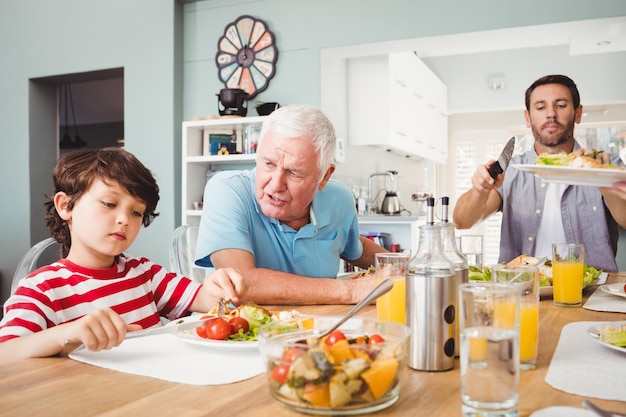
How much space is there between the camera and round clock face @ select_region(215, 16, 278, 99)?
4230 millimetres

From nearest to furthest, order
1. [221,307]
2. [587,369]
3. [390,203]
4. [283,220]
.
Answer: [587,369], [221,307], [283,220], [390,203]

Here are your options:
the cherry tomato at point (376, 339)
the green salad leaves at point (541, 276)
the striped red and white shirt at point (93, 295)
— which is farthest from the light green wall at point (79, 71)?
the cherry tomato at point (376, 339)

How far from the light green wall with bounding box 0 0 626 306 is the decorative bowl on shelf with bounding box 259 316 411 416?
11.3 ft

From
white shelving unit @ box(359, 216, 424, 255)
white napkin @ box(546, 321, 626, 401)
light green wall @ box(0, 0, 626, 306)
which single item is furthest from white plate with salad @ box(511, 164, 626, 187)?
white shelving unit @ box(359, 216, 424, 255)

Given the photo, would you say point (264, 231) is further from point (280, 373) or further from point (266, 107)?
point (266, 107)

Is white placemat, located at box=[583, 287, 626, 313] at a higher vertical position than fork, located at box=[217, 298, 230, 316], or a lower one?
lower

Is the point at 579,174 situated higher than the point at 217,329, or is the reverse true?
the point at 579,174

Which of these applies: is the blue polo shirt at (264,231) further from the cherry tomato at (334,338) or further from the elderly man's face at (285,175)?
the cherry tomato at (334,338)

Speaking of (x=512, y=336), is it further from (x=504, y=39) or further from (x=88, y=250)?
(x=504, y=39)

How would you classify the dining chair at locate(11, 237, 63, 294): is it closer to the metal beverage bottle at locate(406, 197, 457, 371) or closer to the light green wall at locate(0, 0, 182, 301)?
the metal beverage bottle at locate(406, 197, 457, 371)

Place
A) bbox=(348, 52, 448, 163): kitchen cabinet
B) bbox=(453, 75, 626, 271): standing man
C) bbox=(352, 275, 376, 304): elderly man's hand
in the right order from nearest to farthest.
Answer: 1. bbox=(352, 275, 376, 304): elderly man's hand
2. bbox=(453, 75, 626, 271): standing man
3. bbox=(348, 52, 448, 163): kitchen cabinet

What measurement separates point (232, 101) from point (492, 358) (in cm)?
358

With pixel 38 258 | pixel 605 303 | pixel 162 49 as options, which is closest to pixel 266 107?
pixel 162 49

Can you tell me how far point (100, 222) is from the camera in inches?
52.6
